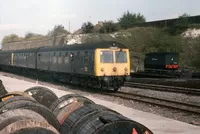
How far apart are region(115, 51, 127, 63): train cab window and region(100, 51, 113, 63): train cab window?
447 millimetres

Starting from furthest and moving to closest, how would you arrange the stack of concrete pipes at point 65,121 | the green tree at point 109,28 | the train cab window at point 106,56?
the green tree at point 109,28 < the train cab window at point 106,56 < the stack of concrete pipes at point 65,121

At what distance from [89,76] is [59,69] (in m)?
5.30

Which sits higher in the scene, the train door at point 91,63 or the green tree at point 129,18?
the green tree at point 129,18

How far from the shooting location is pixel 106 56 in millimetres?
20891

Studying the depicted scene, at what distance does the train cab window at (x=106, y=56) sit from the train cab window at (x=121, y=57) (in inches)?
17.6

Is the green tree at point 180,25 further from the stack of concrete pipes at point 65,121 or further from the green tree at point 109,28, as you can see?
the stack of concrete pipes at point 65,121

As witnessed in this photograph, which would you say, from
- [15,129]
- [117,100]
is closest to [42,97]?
[15,129]

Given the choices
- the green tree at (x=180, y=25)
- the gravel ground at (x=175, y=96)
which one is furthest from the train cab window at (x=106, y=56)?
the green tree at (x=180, y=25)

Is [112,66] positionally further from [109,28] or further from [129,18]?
[129,18]

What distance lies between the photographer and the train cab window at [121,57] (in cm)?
2131

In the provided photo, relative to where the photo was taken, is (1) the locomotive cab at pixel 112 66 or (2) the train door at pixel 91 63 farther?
(2) the train door at pixel 91 63

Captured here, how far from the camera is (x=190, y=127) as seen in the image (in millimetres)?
9406

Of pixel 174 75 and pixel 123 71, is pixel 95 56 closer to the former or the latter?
pixel 123 71

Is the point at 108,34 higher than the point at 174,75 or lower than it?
higher
